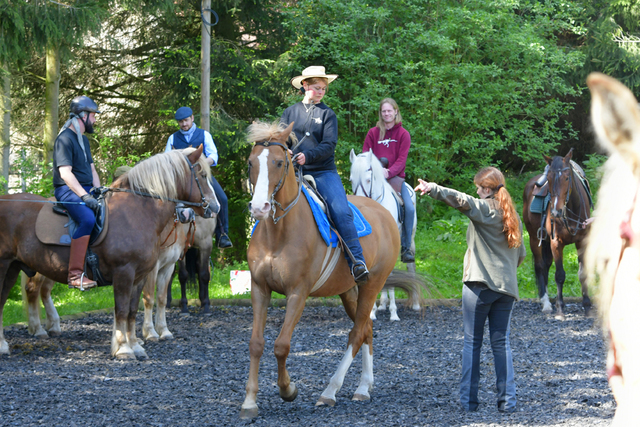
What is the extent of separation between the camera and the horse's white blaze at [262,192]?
403cm

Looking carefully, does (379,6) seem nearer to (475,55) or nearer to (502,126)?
(475,55)

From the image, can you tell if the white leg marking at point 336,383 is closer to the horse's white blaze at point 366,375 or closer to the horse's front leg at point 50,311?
the horse's white blaze at point 366,375

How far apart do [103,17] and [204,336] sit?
5993 mm

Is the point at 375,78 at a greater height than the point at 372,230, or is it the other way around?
the point at 375,78

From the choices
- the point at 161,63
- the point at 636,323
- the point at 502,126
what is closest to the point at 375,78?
the point at 502,126

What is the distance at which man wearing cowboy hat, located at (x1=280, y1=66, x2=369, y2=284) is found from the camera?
4906 mm

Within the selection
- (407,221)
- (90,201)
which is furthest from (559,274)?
(90,201)

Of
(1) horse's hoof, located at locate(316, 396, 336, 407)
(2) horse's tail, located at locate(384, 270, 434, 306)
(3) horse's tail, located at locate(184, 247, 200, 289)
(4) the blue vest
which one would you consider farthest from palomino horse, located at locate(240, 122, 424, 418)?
(3) horse's tail, located at locate(184, 247, 200, 289)

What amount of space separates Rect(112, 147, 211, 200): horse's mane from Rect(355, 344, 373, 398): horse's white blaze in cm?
275

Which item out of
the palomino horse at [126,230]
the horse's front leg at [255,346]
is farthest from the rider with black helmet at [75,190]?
the horse's front leg at [255,346]

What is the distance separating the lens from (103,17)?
1048 cm

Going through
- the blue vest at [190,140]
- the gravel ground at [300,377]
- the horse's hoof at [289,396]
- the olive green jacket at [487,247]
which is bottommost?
the gravel ground at [300,377]

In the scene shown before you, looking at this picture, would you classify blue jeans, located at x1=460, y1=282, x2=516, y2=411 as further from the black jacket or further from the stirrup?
the black jacket

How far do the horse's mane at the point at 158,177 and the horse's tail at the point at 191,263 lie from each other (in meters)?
2.94
